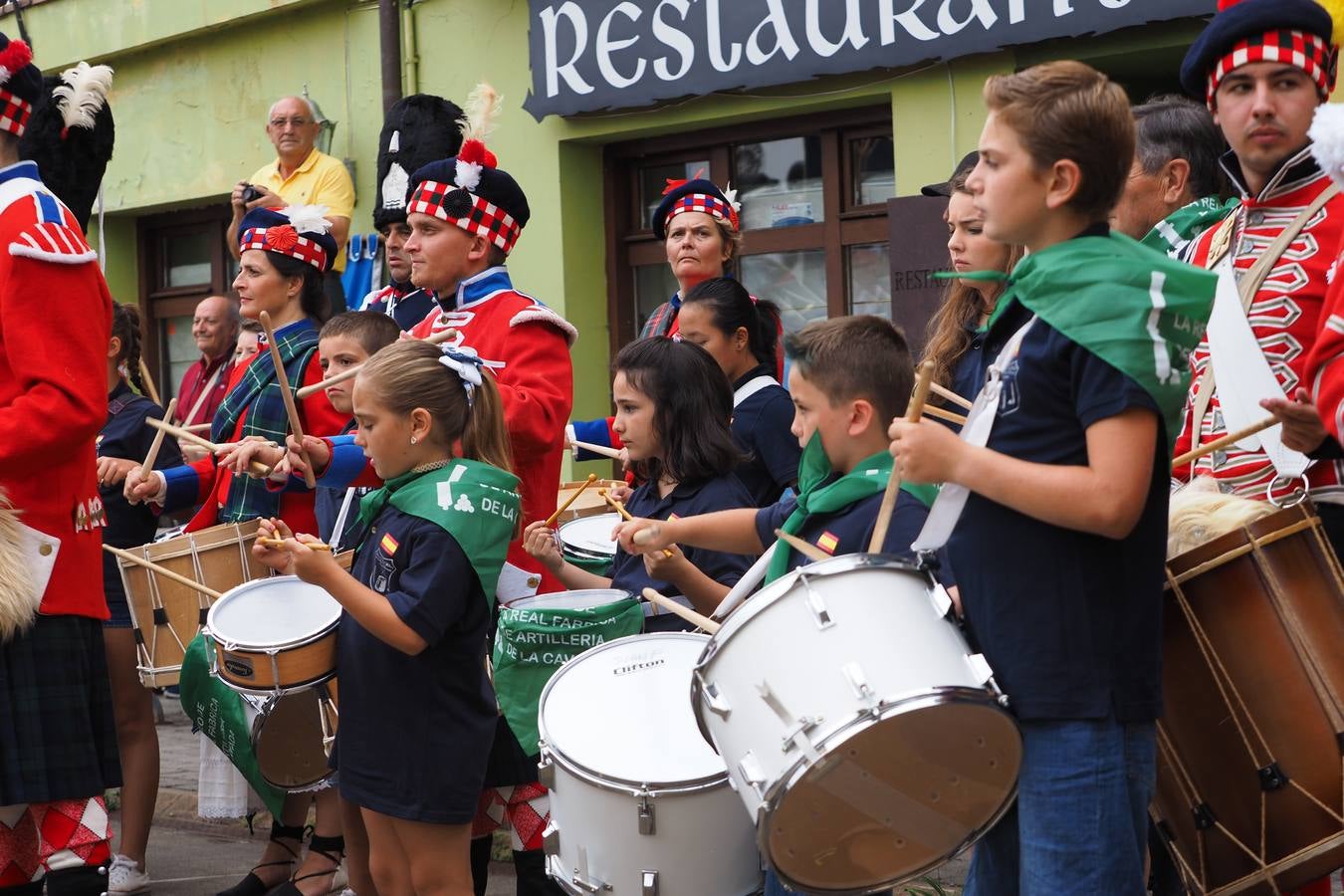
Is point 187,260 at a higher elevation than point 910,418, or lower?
higher

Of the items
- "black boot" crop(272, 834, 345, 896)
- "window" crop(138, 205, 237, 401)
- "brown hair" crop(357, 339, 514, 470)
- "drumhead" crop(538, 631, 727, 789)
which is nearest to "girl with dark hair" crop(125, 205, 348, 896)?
"black boot" crop(272, 834, 345, 896)

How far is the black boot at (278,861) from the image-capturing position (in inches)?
202

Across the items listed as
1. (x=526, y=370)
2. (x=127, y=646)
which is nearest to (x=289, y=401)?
(x=526, y=370)

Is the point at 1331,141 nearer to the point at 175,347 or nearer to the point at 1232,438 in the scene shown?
the point at 1232,438

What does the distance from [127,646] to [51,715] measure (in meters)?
1.55

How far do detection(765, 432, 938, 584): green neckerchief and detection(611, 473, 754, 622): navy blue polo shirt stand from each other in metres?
0.79

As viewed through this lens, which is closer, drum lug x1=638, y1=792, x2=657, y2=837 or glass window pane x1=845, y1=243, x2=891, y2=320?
drum lug x1=638, y1=792, x2=657, y2=837

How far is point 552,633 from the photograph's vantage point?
382 cm

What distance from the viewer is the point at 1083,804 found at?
8.17 ft

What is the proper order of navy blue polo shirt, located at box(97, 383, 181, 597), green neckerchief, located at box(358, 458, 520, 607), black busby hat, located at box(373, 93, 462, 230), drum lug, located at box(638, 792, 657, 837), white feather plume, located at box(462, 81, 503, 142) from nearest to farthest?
drum lug, located at box(638, 792, 657, 837), green neckerchief, located at box(358, 458, 520, 607), navy blue polo shirt, located at box(97, 383, 181, 597), white feather plume, located at box(462, 81, 503, 142), black busby hat, located at box(373, 93, 462, 230)

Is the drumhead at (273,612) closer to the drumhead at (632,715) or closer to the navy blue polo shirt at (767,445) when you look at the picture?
the drumhead at (632,715)

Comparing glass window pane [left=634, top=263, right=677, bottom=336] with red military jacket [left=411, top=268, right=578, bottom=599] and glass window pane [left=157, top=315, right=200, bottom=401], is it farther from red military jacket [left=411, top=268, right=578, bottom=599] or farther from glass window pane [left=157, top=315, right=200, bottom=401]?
red military jacket [left=411, top=268, right=578, bottom=599]

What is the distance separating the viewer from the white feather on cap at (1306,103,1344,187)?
2883 mm

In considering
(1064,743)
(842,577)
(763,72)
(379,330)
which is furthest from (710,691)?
(763,72)
